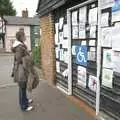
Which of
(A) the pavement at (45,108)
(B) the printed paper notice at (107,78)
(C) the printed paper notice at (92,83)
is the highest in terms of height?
(B) the printed paper notice at (107,78)

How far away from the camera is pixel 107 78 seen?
5941 mm

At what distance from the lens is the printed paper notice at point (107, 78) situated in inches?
228

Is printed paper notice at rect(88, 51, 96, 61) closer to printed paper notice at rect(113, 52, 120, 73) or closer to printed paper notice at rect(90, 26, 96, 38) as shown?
printed paper notice at rect(90, 26, 96, 38)

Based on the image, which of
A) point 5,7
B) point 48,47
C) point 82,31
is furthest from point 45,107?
point 5,7

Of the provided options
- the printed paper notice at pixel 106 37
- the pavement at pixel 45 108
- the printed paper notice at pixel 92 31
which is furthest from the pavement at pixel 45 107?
the printed paper notice at pixel 92 31

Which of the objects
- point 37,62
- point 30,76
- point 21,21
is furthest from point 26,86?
point 21,21

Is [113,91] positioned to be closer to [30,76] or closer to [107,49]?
[107,49]

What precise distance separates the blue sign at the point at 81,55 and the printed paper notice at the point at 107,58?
1.18 meters

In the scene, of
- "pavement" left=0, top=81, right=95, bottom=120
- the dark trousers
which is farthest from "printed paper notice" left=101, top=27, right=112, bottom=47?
the dark trousers

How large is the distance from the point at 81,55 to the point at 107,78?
162 cm

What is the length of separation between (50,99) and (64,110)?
1213mm

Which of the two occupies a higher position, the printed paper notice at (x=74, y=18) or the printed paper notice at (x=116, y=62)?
the printed paper notice at (x=74, y=18)

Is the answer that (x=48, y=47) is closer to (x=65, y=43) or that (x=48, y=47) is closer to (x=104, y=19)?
(x=65, y=43)

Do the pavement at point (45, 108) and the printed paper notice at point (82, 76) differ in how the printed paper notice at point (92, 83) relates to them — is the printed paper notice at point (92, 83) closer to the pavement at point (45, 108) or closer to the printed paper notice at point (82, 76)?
the printed paper notice at point (82, 76)
